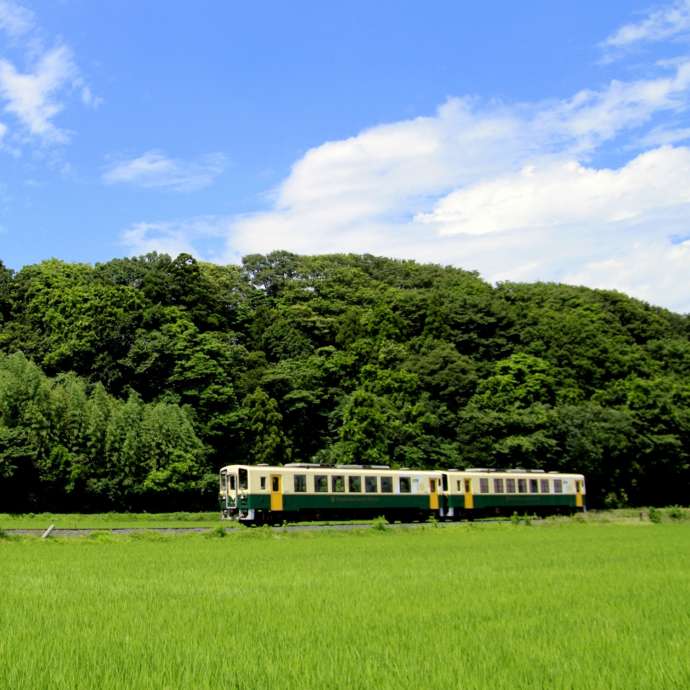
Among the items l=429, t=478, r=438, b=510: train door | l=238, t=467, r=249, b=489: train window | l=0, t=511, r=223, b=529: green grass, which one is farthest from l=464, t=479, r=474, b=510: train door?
l=238, t=467, r=249, b=489: train window

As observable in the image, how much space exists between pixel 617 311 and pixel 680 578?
68.5 metres

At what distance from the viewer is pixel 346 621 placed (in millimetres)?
9211

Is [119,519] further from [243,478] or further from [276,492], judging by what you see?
[276,492]

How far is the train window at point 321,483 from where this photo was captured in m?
33.9

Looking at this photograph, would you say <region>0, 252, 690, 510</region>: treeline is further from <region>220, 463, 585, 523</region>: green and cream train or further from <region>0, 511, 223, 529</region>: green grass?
<region>220, 463, 585, 523</region>: green and cream train

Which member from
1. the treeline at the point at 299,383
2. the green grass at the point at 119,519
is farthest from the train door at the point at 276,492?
the treeline at the point at 299,383

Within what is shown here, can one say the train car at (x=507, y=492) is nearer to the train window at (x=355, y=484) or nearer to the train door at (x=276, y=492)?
the train window at (x=355, y=484)

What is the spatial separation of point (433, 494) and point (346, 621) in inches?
1165

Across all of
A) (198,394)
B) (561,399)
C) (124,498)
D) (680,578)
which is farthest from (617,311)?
(680,578)

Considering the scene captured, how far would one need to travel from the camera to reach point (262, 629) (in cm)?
872

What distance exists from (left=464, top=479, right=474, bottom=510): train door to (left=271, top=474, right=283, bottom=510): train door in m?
10.4

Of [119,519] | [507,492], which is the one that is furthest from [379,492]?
[119,519]

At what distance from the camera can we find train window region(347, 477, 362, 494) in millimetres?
34938

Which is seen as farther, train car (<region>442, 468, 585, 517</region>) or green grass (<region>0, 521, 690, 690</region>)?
train car (<region>442, 468, 585, 517</region>)
